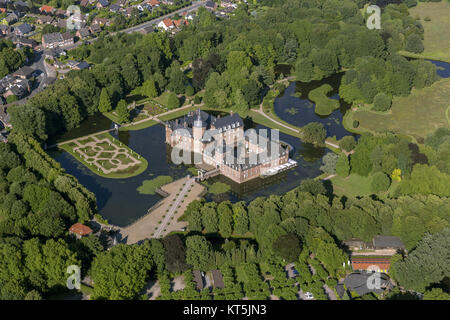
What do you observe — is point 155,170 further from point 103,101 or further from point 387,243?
point 387,243

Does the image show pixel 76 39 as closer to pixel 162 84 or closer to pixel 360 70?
pixel 162 84

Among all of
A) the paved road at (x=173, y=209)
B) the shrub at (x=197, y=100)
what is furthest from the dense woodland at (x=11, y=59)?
the paved road at (x=173, y=209)

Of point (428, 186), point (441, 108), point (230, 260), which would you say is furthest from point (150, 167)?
point (441, 108)

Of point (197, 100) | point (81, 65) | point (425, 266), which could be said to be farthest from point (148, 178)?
point (81, 65)

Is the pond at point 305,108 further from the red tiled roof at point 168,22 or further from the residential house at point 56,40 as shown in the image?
the residential house at point 56,40

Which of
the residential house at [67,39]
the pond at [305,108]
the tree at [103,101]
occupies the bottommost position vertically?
the pond at [305,108]

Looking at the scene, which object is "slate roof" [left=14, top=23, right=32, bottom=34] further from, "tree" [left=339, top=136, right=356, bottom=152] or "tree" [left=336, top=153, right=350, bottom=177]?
"tree" [left=336, top=153, right=350, bottom=177]

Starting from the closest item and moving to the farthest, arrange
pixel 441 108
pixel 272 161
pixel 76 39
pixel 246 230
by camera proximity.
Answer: pixel 246 230 → pixel 272 161 → pixel 441 108 → pixel 76 39
